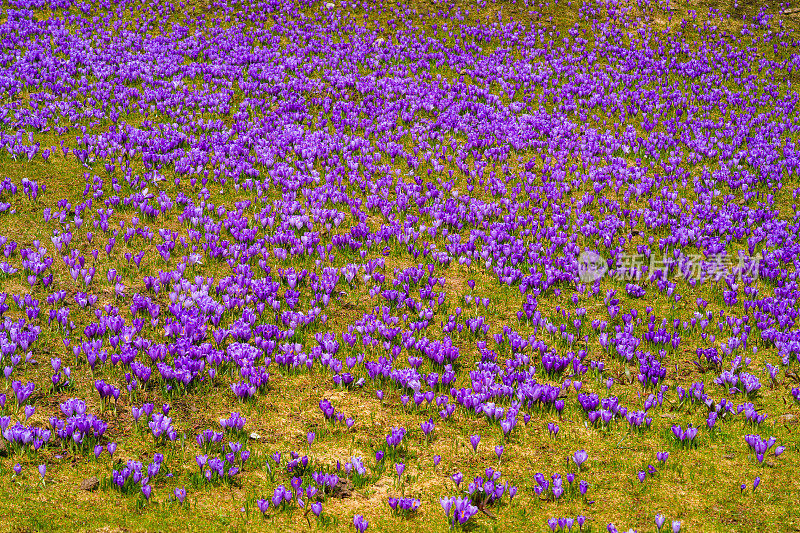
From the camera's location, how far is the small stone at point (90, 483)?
596cm

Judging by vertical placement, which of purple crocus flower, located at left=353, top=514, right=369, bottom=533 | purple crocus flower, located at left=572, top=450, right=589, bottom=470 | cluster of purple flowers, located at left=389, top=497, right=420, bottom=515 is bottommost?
purple crocus flower, located at left=353, top=514, right=369, bottom=533

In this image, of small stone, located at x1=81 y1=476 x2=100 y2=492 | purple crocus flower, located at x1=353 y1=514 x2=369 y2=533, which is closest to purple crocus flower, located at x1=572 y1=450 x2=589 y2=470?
purple crocus flower, located at x1=353 y1=514 x2=369 y2=533

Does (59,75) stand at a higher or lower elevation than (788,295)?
higher

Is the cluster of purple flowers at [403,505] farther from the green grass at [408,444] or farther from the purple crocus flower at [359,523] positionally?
the purple crocus flower at [359,523]

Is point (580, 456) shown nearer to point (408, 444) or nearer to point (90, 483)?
point (408, 444)

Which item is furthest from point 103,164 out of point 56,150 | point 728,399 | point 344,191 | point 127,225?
point 728,399

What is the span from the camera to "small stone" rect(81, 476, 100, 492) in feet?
19.6

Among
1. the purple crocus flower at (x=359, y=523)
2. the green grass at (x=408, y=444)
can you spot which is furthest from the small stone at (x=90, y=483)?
the purple crocus flower at (x=359, y=523)

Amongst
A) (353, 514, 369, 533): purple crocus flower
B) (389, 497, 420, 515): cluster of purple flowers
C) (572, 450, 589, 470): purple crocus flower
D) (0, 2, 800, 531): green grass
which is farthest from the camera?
(572, 450, 589, 470): purple crocus flower

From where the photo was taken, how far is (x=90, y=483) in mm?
5988

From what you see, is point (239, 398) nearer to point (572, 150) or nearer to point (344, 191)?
point (344, 191)

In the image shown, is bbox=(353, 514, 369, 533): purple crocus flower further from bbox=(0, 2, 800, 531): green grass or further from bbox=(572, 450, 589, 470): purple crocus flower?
bbox=(572, 450, 589, 470): purple crocus flower

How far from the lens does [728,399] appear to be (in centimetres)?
808

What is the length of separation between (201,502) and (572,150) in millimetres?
13090
